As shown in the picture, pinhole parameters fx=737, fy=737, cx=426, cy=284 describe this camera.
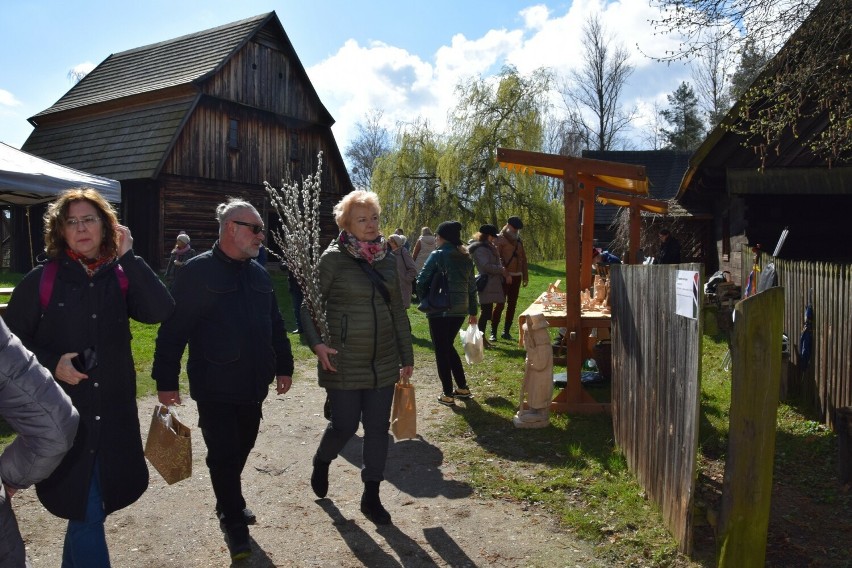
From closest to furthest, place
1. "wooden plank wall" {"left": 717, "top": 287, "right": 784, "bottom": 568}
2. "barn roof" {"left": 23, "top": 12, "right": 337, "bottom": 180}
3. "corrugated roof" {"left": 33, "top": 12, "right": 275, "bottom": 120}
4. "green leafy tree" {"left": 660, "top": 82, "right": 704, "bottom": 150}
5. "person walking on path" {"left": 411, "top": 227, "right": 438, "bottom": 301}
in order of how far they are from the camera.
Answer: "wooden plank wall" {"left": 717, "top": 287, "right": 784, "bottom": 568} → "person walking on path" {"left": 411, "top": 227, "right": 438, "bottom": 301} → "barn roof" {"left": 23, "top": 12, "right": 337, "bottom": 180} → "corrugated roof" {"left": 33, "top": 12, "right": 275, "bottom": 120} → "green leafy tree" {"left": 660, "top": 82, "right": 704, "bottom": 150}

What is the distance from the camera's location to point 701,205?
16.6 meters

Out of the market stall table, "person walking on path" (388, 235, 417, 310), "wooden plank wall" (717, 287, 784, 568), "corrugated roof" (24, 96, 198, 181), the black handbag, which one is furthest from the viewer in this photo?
"corrugated roof" (24, 96, 198, 181)

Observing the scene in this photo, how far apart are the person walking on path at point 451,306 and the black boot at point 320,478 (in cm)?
285

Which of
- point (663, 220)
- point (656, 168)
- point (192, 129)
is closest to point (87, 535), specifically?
point (663, 220)

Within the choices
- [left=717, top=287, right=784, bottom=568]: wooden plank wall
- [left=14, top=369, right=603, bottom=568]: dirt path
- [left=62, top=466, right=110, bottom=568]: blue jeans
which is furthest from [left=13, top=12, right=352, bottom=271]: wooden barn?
[left=717, top=287, right=784, bottom=568]: wooden plank wall

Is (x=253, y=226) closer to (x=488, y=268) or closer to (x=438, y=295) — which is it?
(x=438, y=295)

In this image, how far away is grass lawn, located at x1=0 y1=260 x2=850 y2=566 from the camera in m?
4.14

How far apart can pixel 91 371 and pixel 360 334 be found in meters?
1.60

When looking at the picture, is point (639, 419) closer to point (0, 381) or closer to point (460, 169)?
point (0, 381)

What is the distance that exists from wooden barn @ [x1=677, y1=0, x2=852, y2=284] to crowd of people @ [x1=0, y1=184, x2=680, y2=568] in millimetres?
5611

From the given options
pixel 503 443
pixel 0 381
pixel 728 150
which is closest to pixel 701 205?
pixel 728 150

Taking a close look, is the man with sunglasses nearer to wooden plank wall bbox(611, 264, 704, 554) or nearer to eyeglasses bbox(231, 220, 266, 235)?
eyeglasses bbox(231, 220, 266, 235)

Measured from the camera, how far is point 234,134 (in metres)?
23.9

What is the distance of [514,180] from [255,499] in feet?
89.7
